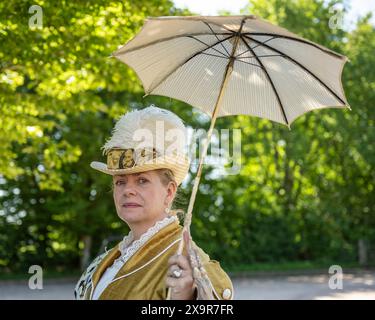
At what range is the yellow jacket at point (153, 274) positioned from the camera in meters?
2.25

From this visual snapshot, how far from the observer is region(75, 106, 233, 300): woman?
2438 mm

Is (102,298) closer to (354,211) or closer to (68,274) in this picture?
(68,274)

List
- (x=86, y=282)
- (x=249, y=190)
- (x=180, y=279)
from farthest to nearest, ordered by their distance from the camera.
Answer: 1. (x=249, y=190)
2. (x=86, y=282)
3. (x=180, y=279)

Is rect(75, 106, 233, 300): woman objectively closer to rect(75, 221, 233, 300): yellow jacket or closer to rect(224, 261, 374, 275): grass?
rect(75, 221, 233, 300): yellow jacket

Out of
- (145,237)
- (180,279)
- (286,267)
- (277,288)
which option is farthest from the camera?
(286,267)

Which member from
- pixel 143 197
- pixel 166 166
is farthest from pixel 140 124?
pixel 143 197

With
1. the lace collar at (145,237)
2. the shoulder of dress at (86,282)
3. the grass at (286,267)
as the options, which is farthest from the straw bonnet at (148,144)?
the grass at (286,267)

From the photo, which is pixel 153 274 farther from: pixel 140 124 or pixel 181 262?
pixel 140 124

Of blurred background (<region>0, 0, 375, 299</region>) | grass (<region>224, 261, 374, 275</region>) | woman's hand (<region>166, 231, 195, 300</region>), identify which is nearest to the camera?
woman's hand (<region>166, 231, 195, 300</region>)

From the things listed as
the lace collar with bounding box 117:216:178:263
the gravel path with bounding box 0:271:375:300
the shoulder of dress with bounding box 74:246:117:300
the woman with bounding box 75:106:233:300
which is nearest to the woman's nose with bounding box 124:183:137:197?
the woman with bounding box 75:106:233:300

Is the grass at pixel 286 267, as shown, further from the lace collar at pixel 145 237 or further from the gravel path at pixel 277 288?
the lace collar at pixel 145 237

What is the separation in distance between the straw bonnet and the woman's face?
52 millimetres

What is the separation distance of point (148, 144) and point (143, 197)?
235mm

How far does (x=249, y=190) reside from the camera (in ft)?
72.1
